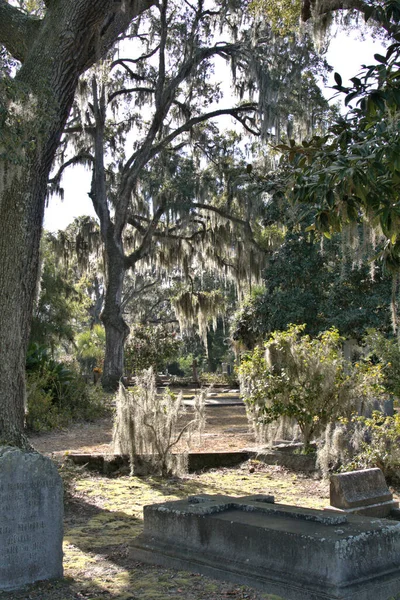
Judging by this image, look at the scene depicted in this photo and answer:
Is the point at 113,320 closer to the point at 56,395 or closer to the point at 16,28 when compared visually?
the point at 56,395

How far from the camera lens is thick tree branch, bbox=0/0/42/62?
314 inches

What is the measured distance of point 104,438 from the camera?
45.2 feet

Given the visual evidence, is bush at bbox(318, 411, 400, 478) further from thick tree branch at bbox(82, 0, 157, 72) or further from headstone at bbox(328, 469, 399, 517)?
thick tree branch at bbox(82, 0, 157, 72)

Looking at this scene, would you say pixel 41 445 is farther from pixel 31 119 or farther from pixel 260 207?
pixel 260 207

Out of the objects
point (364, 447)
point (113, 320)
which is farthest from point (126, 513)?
point (113, 320)

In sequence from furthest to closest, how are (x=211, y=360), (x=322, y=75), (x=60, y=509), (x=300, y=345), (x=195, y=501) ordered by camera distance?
(x=211, y=360) < (x=322, y=75) < (x=300, y=345) < (x=195, y=501) < (x=60, y=509)

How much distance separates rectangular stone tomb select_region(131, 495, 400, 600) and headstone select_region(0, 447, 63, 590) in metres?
0.87

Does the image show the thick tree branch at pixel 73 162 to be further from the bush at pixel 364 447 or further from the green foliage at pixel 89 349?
the bush at pixel 364 447

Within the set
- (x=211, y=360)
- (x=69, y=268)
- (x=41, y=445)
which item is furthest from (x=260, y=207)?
(x=211, y=360)

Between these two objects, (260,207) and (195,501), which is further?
(260,207)

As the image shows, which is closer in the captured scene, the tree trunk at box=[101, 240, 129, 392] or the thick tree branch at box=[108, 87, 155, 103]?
the tree trunk at box=[101, 240, 129, 392]

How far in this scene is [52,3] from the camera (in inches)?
307

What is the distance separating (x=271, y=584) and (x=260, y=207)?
21.2m

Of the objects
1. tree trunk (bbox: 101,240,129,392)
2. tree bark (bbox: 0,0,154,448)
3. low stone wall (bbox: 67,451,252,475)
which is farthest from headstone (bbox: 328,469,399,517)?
tree trunk (bbox: 101,240,129,392)
